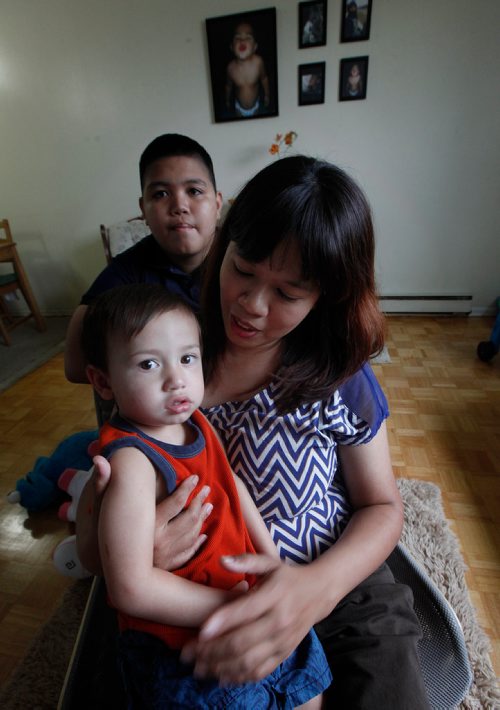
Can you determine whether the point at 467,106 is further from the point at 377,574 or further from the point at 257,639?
the point at 257,639

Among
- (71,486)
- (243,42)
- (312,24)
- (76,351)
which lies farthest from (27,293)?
(312,24)

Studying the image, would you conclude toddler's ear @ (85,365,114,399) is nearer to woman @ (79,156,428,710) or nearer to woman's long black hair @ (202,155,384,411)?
woman @ (79,156,428,710)

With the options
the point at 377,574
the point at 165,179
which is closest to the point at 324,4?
the point at 165,179

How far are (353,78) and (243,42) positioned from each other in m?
0.79

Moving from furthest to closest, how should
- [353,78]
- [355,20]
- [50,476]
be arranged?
[353,78]
[355,20]
[50,476]

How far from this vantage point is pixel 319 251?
56 centimetres

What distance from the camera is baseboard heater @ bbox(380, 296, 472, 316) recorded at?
10.0 ft

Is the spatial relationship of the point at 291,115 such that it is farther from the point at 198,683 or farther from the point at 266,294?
the point at 198,683

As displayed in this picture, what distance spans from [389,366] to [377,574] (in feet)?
6.14

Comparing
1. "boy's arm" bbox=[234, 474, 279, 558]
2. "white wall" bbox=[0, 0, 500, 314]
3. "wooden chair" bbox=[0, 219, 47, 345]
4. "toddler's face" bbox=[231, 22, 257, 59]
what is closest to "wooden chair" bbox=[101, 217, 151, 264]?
"white wall" bbox=[0, 0, 500, 314]

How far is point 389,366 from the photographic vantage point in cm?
243

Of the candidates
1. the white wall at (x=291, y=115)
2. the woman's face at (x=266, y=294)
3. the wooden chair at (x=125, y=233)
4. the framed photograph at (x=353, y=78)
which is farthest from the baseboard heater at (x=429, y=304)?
the woman's face at (x=266, y=294)

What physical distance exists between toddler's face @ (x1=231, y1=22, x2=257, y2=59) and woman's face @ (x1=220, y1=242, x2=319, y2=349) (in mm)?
2701

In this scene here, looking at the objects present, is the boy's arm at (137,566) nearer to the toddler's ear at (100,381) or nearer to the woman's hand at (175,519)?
the woman's hand at (175,519)
